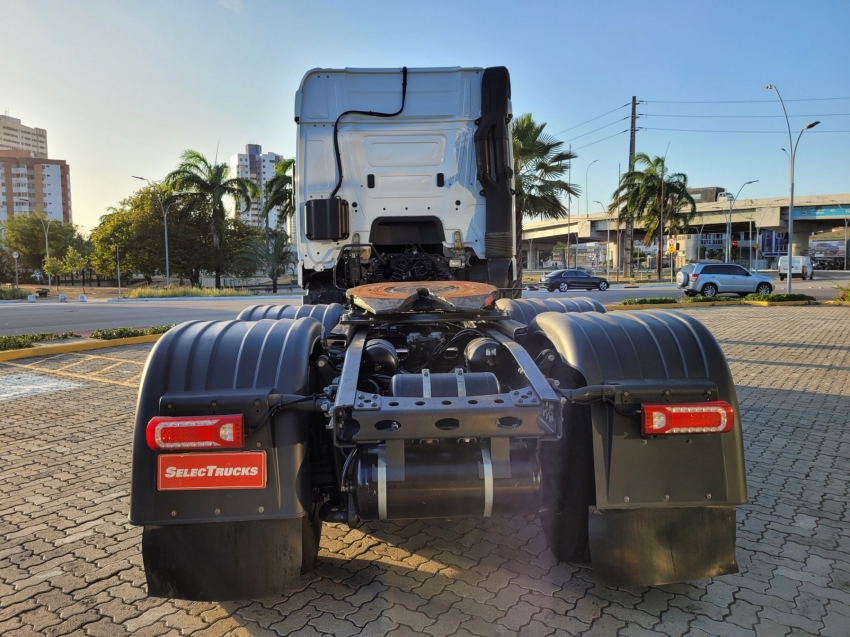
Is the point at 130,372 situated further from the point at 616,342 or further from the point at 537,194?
the point at 537,194

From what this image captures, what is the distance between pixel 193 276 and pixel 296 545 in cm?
4901

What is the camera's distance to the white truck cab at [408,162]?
222 inches

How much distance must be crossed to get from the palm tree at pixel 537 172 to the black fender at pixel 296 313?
16795mm

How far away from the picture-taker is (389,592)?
2844 millimetres

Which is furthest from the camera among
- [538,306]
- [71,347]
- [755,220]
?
[755,220]

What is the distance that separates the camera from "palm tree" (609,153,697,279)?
44.8 metres

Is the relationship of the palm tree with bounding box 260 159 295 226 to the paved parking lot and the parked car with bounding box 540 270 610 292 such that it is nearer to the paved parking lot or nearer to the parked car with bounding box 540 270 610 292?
the parked car with bounding box 540 270 610 292

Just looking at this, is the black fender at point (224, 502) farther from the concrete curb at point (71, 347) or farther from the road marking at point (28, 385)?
the concrete curb at point (71, 347)

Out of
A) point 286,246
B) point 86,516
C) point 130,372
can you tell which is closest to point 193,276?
point 286,246

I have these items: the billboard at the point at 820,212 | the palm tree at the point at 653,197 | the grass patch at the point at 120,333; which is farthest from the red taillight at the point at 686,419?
the billboard at the point at 820,212

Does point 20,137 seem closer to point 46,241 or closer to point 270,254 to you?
point 46,241

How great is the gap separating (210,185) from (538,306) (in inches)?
1539

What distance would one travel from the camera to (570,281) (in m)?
33.5

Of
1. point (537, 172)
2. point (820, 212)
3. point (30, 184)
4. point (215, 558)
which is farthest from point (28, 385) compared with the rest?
point (30, 184)
